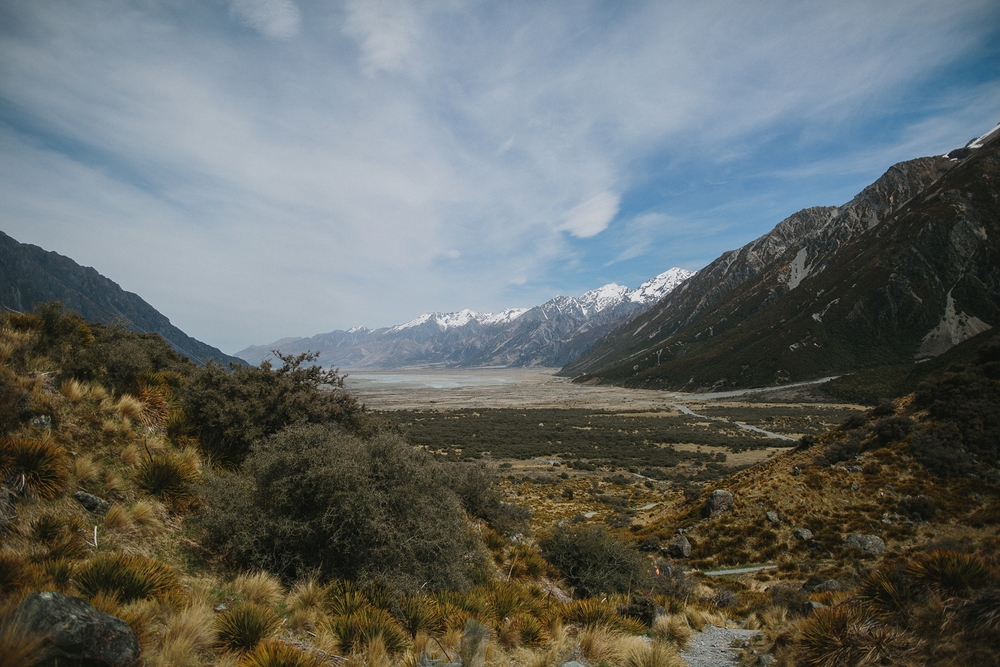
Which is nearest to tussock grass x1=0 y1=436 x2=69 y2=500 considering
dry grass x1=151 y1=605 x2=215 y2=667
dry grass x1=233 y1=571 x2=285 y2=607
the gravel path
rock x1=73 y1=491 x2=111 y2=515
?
rock x1=73 y1=491 x2=111 y2=515

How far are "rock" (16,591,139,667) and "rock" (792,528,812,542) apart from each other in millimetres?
16831

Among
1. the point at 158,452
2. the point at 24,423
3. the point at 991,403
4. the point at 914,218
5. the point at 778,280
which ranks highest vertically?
the point at 914,218

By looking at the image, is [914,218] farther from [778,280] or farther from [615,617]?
[615,617]

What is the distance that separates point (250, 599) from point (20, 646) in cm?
315

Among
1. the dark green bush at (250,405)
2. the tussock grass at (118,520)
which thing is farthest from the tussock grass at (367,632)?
the dark green bush at (250,405)

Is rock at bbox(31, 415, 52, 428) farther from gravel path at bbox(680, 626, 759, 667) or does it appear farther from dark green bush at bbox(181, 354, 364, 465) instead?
gravel path at bbox(680, 626, 759, 667)

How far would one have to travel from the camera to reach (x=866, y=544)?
1191 cm

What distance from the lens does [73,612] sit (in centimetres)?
339

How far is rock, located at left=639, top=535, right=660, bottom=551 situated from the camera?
602 inches

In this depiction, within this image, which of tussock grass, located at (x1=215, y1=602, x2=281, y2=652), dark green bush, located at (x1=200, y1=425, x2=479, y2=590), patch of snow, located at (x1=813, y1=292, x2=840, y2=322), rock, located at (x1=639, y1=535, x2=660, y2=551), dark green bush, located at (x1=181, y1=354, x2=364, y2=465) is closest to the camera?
tussock grass, located at (x1=215, y1=602, x2=281, y2=652)

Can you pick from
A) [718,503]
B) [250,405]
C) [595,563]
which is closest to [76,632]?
[250,405]

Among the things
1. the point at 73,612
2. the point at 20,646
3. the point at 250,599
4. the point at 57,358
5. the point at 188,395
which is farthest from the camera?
the point at 188,395

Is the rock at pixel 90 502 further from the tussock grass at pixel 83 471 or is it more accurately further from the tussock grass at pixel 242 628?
the tussock grass at pixel 242 628

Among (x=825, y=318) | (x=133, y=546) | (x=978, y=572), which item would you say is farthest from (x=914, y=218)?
(x=133, y=546)
